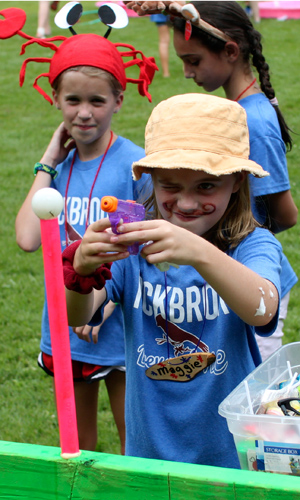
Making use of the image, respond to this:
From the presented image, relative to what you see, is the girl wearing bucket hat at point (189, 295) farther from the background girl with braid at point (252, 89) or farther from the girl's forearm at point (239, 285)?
the background girl with braid at point (252, 89)

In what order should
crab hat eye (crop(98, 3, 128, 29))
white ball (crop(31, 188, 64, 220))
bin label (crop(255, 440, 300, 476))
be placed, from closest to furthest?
white ball (crop(31, 188, 64, 220))
bin label (crop(255, 440, 300, 476))
crab hat eye (crop(98, 3, 128, 29))

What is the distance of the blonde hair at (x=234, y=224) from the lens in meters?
1.71

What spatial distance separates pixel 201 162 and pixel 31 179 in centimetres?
577

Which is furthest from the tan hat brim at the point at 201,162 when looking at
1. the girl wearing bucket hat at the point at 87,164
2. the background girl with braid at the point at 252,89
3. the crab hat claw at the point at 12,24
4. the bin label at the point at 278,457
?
the crab hat claw at the point at 12,24

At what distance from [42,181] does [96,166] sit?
0.24 m

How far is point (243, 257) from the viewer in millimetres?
1641

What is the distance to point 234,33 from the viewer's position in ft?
8.44

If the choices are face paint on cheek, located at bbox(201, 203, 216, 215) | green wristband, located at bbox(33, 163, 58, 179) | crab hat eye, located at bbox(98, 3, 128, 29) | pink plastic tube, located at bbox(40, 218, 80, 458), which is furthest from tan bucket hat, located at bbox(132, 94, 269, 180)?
crab hat eye, located at bbox(98, 3, 128, 29)

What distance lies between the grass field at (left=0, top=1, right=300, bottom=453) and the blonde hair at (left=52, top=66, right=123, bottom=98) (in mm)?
924

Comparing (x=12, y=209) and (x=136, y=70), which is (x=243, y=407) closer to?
(x=12, y=209)

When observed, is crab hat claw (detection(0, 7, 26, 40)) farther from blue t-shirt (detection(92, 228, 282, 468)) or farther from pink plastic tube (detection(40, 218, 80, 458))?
pink plastic tube (detection(40, 218, 80, 458))

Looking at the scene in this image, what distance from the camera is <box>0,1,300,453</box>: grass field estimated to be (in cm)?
342

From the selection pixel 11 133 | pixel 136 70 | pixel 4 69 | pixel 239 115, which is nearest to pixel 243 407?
pixel 239 115

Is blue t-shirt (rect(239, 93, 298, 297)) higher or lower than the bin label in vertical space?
higher
